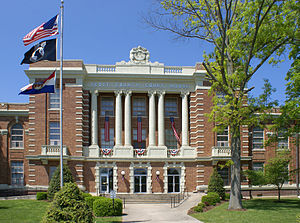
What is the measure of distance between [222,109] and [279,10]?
23.4ft

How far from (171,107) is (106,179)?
33.0 feet

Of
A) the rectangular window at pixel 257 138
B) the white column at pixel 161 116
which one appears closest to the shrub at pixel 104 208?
the white column at pixel 161 116

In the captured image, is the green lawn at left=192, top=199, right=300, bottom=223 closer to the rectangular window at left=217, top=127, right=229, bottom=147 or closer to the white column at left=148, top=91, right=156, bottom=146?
the rectangular window at left=217, top=127, right=229, bottom=147

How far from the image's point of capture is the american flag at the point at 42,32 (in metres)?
21.7

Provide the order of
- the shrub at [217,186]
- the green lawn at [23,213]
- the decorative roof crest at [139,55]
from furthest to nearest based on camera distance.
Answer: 1. the decorative roof crest at [139,55]
2. the shrub at [217,186]
3. the green lawn at [23,213]

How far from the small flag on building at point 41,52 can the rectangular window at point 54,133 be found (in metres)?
14.3

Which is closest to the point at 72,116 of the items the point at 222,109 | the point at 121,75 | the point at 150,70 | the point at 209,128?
the point at 121,75

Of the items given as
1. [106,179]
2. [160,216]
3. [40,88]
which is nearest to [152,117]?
[106,179]

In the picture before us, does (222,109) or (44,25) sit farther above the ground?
(44,25)

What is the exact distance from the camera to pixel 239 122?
22906mm

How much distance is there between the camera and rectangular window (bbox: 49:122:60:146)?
35.4 metres

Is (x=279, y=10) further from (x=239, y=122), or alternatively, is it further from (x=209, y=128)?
(x=209, y=128)

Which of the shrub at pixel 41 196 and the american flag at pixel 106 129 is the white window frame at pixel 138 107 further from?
the shrub at pixel 41 196

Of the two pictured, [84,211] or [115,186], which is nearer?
[84,211]
